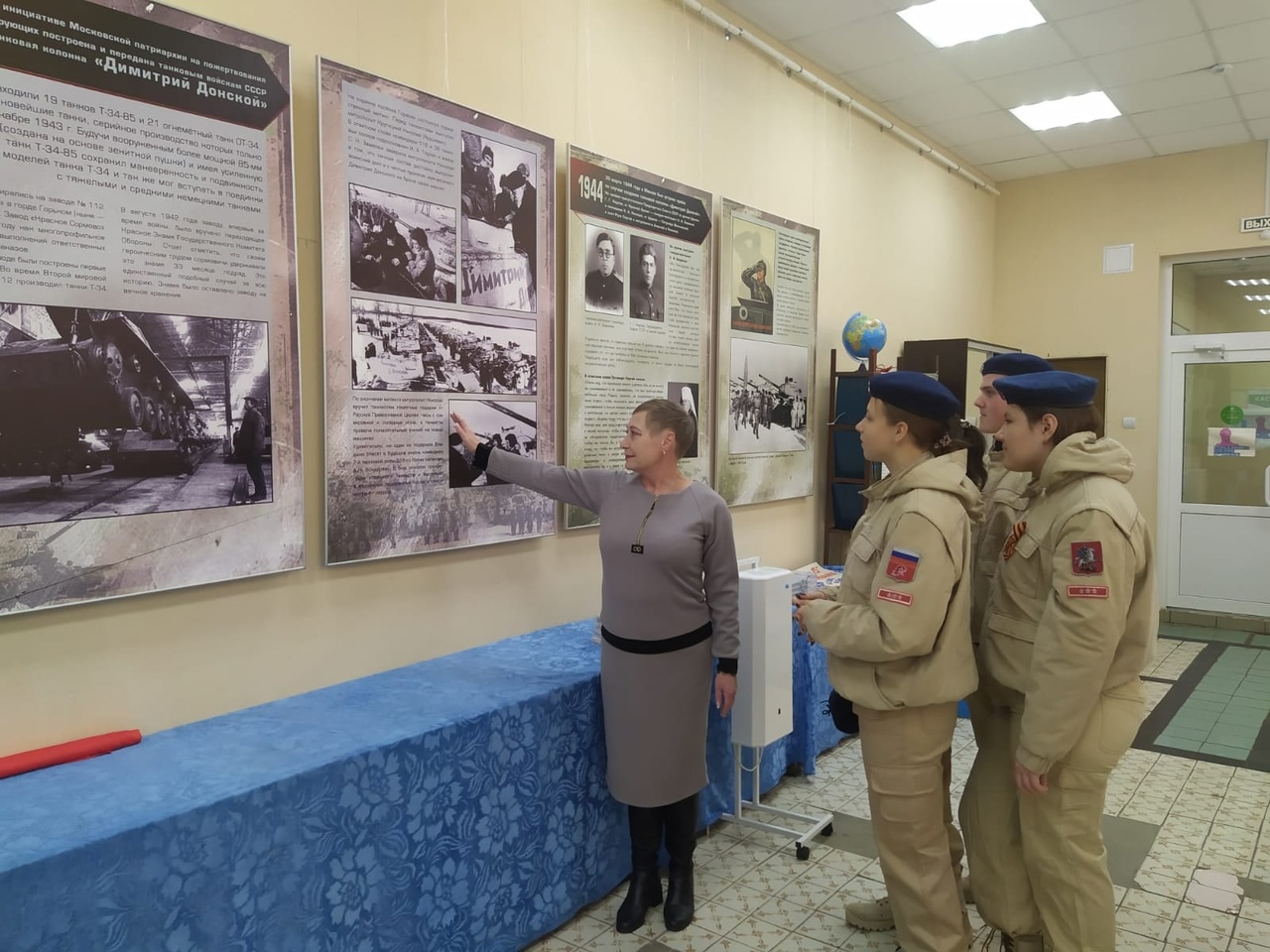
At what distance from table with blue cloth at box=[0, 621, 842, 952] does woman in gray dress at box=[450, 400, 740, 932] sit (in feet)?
0.50

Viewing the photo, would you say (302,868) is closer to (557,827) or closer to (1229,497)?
(557,827)

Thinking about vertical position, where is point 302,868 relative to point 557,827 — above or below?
above

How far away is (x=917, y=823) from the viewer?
7.45 ft

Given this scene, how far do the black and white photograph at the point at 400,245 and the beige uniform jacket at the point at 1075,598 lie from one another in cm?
183

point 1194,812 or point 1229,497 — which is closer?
point 1194,812

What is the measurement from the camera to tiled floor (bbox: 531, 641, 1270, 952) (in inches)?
100

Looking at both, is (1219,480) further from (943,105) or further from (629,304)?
(629,304)

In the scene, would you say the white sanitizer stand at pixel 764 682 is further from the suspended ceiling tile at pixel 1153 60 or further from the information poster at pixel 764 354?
the suspended ceiling tile at pixel 1153 60

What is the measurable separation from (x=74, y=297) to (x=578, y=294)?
167 centimetres

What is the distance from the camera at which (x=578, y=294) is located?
10.6 ft

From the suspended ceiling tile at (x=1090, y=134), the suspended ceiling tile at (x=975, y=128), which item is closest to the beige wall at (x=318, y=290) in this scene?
the suspended ceiling tile at (x=975, y=128)

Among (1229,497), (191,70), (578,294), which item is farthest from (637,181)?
(1229,497)

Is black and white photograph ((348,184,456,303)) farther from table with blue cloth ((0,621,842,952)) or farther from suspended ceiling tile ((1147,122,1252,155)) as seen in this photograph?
suspended ceiling tile ((1147,122,1252,155))

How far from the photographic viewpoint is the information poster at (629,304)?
3.23 metres
